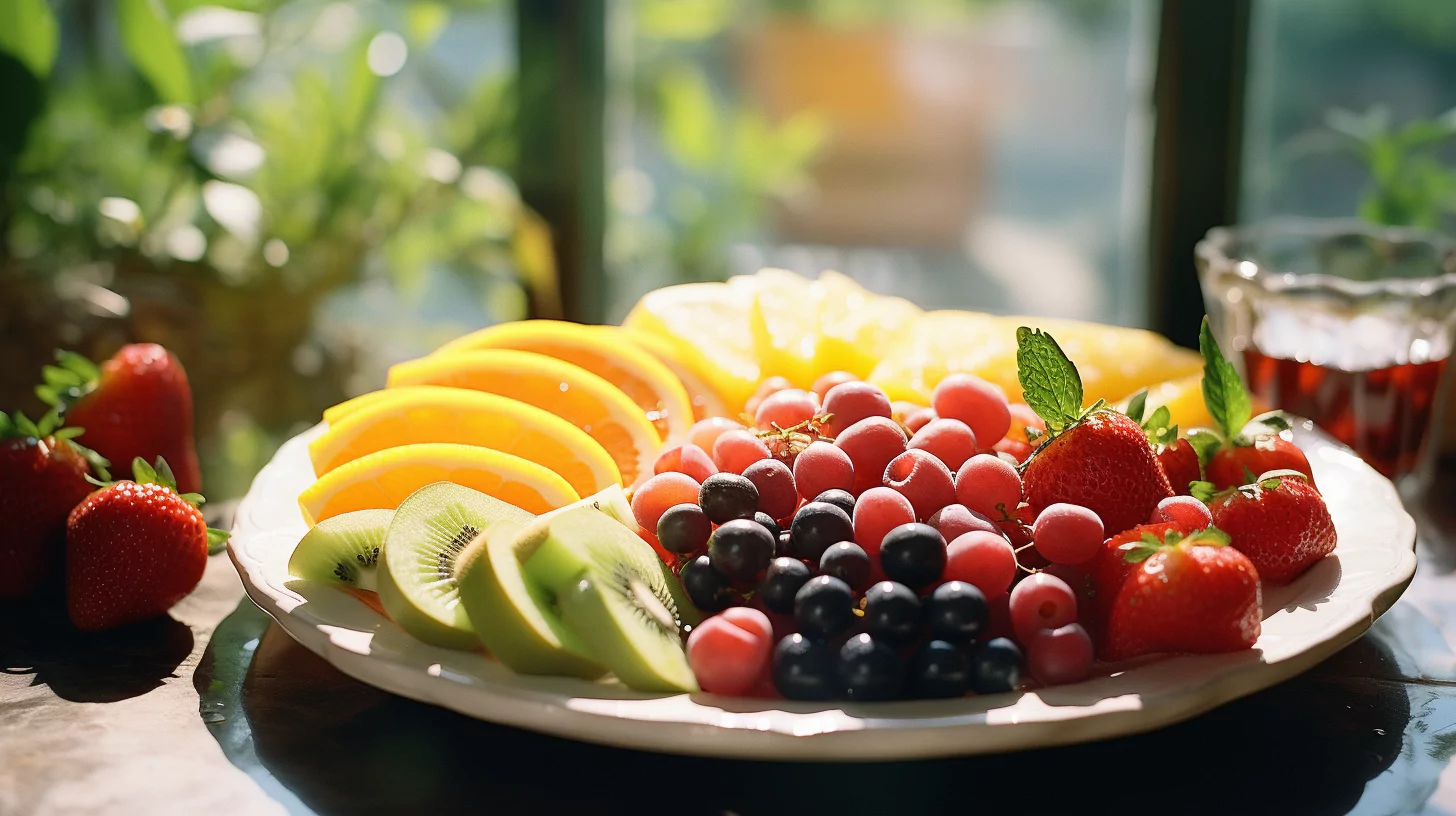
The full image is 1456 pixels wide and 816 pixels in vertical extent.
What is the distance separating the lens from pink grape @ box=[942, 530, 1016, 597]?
2.52ft

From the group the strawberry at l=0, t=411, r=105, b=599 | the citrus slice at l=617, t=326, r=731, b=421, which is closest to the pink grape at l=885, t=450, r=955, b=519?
the citrus slice at l=617, t=326, r=731, b=421

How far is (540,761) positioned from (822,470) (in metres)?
0.28

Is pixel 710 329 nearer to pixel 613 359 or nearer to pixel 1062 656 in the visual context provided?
pixel 613 359

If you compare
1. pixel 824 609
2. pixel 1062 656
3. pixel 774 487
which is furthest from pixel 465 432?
pixel 1062 656

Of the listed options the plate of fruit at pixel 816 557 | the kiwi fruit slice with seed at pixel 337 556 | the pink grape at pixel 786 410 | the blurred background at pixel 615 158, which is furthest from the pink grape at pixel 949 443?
→ the blurred background at pixel 615 158

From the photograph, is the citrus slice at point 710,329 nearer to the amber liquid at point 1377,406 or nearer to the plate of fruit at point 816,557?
the plate of fruit at point 816,557

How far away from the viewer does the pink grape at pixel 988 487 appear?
85 centimetres

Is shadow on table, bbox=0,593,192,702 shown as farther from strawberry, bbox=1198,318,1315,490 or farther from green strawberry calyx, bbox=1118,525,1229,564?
strawberry, bbox=1198,318,1315,490

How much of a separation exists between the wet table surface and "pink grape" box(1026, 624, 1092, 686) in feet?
0.19

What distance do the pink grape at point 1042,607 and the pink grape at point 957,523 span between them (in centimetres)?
5

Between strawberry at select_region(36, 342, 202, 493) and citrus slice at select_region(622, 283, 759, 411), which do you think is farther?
citrus slice at select_region(622, 283, 759, 411)

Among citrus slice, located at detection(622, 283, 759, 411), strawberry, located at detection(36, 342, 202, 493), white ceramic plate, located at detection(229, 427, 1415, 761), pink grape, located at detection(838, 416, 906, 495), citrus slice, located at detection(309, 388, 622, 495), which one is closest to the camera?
white ceramic plate, located at detection(229, 427, 1415, 761)

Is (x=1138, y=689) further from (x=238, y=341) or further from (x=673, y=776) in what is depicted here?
(x=238, y=341)

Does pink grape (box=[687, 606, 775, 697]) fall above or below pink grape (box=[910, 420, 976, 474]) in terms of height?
below
